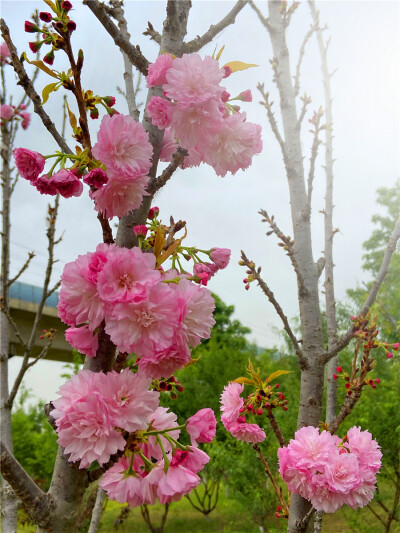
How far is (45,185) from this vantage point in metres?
1.04

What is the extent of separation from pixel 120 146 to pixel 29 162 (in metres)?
Result: 0.25

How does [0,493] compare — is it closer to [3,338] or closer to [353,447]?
[3,338]

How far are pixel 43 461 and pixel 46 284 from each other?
8.05m

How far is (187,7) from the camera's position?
4.16 ft

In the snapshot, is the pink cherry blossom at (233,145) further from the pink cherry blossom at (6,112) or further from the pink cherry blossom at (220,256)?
the pink cherry blossom at (6,112)

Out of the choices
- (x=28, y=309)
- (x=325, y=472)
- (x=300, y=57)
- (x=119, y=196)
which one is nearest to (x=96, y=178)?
(x=119, y=196)

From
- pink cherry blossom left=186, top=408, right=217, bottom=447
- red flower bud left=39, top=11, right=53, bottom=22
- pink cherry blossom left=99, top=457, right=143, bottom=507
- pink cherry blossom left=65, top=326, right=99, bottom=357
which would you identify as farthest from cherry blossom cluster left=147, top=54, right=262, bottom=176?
pink cherry blossom left=99, top=457, right=143, bottom=507

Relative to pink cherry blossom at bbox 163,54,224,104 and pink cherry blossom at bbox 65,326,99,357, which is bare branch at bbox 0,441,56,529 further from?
pink cherry blossom at bbox 163,54,224,104

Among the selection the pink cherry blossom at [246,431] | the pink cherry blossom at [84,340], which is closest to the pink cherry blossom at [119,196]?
the pink cherry blossom at [84,340]

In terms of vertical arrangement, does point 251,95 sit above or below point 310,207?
below

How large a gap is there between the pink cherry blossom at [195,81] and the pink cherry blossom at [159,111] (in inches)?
1.6

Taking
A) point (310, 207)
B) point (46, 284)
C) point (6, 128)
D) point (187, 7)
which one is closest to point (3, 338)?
point (46, 284)

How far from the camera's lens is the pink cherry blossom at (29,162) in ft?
3.47

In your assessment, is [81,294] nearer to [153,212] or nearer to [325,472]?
[153,212]
